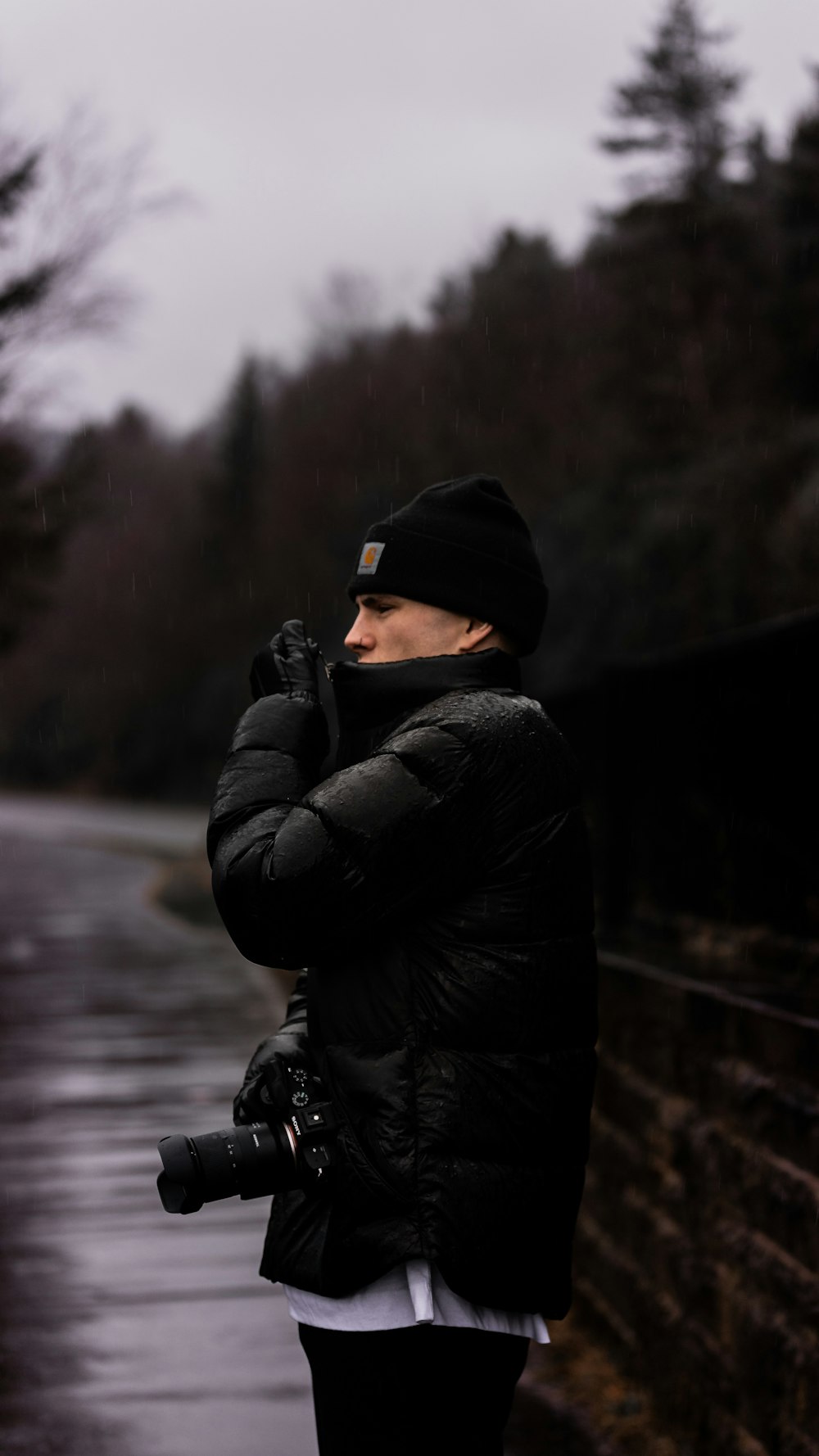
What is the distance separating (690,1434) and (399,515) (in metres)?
2.56

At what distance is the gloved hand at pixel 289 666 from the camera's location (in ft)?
8.78

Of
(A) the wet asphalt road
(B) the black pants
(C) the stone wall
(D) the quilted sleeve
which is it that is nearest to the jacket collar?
(D) the quilted sleeve

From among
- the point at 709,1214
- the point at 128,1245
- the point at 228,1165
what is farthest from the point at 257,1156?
the point at 128,1245

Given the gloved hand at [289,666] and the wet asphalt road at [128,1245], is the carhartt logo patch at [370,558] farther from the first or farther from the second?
the wet asphalt road at [128,1245]

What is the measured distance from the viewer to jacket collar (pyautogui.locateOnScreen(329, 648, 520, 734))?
2.63 meters

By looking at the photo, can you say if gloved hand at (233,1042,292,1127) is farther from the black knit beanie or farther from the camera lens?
the black knit beanie

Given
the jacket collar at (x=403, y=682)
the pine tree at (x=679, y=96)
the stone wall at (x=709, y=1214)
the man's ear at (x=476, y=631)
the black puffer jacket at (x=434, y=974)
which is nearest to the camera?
the black puffer jacket at (x=434, y=974)

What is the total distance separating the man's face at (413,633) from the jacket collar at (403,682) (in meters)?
0.06

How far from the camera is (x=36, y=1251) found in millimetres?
6336

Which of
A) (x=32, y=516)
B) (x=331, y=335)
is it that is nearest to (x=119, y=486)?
(x=331, y=335)

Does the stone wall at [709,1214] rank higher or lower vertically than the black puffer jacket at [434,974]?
lower

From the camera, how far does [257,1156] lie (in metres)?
2.44

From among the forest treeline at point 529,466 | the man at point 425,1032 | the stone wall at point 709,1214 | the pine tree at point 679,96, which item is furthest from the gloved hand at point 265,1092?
the pine tree at point 679,96

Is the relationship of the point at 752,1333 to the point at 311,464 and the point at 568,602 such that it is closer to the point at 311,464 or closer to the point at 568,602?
the point at 568,602
